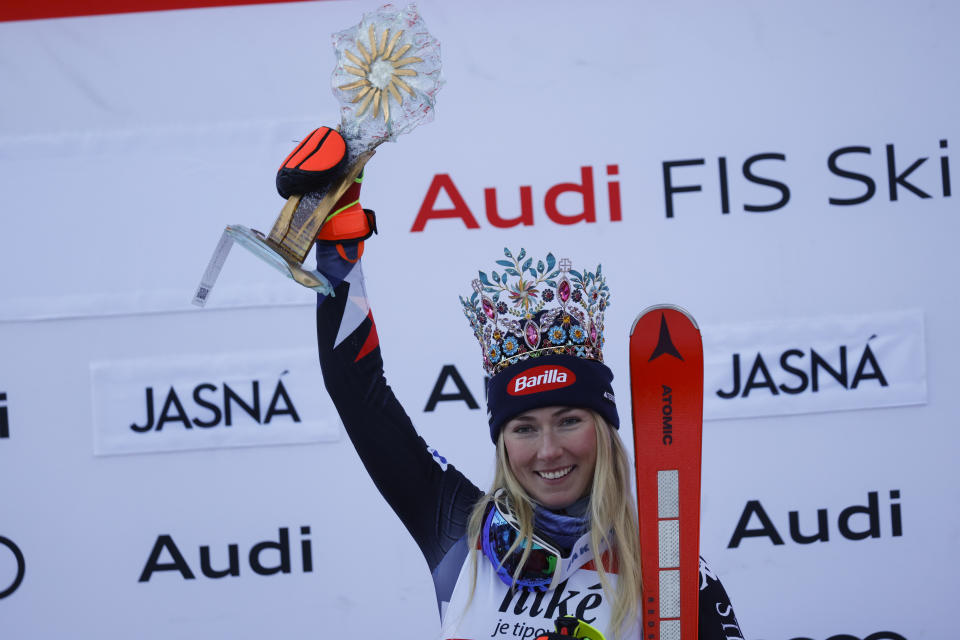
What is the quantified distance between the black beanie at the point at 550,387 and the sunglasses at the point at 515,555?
166 millimetres

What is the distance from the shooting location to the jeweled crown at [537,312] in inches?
70.4

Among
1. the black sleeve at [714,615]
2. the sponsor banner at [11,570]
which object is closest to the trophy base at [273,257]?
the black sleeve at [714,615]

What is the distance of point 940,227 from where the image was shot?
2.88 m

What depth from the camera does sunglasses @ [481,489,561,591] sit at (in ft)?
5.53

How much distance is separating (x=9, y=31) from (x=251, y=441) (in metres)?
1.36

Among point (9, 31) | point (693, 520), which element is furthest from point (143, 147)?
point (693, 520)

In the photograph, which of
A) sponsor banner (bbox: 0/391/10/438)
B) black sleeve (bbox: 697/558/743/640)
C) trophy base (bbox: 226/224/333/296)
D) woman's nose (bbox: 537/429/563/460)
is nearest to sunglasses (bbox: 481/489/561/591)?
woman's nose (bbox: 537/429/563/460)

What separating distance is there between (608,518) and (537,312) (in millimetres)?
387

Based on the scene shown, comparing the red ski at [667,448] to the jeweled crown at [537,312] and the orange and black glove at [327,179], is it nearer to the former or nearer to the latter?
the jeweled crown at [537,312]

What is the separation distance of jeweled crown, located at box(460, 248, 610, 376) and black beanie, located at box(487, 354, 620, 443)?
3 cm

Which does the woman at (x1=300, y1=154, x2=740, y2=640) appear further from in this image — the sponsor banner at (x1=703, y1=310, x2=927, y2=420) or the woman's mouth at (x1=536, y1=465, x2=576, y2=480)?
the sponsor banner at (x1=703, y1=310, x2=927, y2=420)

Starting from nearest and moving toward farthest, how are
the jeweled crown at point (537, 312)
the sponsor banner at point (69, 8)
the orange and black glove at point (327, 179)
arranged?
the orange and black glove at point (327, 179), the jeweled crown at point (537, 312), the sponsor banner at point (69, 8)

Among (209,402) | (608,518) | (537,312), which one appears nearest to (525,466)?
(608,518)

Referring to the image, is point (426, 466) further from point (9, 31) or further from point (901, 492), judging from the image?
point (9, 31)
